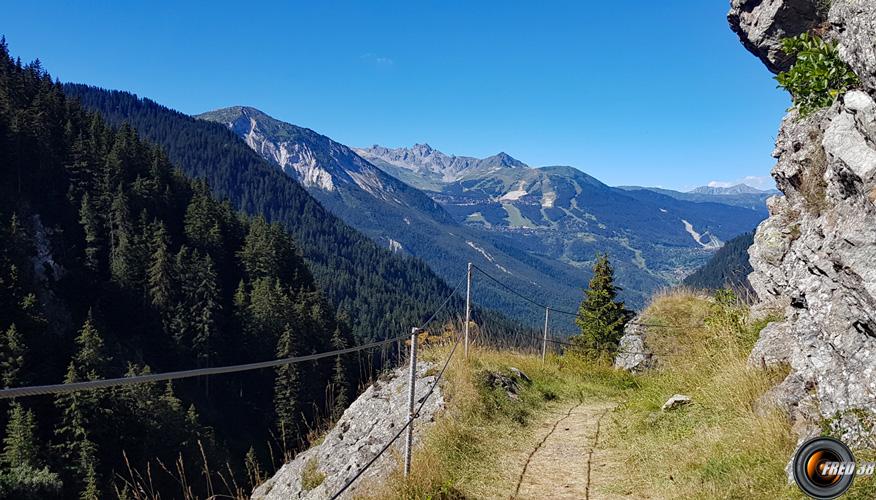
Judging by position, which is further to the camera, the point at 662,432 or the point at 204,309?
the point at 204,309

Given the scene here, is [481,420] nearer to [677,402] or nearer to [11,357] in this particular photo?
[677,402]

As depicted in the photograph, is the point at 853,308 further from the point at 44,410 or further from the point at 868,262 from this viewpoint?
the point at 44,410

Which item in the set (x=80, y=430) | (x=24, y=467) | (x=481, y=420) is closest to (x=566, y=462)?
(x=481, y=420)

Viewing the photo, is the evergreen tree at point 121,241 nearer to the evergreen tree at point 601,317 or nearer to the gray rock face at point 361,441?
the evergreen tree at point 601,317

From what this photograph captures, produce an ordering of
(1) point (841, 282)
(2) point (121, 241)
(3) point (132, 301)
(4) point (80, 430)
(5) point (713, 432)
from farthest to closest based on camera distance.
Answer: (2) point (121, 241) < (3) point (132, 301) < (4) point (80, 430) < (5) point (713, 432) < (1) point (841, 282)

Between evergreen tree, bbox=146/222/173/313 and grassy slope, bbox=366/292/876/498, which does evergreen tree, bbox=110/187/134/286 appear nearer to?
evergreen tree, bbox=146/222/173/313

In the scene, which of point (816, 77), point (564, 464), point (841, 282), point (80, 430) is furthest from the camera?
point (80, 430)

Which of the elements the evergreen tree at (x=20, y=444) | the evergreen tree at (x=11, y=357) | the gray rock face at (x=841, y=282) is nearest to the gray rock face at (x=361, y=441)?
the gray rock face at (x=841, y=282)

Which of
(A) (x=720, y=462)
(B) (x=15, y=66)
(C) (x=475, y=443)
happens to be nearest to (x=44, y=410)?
(C) (x=475, y=443)

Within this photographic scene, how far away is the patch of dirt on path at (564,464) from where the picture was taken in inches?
259

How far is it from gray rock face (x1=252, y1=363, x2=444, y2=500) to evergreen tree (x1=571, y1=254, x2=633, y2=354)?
36.8ft

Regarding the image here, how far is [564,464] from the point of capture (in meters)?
7.70

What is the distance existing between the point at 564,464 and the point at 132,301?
91.3 meters

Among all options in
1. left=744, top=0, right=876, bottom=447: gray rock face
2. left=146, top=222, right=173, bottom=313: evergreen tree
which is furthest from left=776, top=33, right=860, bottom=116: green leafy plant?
left=146, top=222, right=173, bottom=313: evergreen tree
